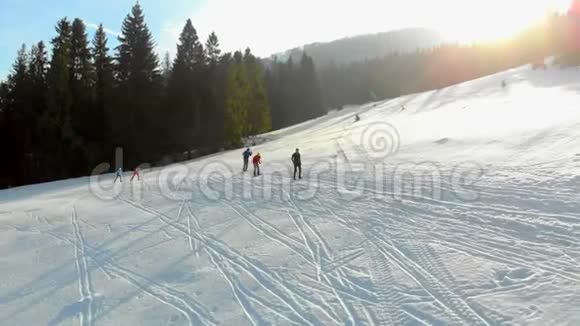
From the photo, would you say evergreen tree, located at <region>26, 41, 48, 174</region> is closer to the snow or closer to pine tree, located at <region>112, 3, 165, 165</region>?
pine tree, located at <region>112, 3, 165, 165</region>

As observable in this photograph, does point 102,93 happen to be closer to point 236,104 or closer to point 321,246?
point 236,104

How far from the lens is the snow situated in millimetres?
7492

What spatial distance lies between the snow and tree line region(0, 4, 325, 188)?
18570mm

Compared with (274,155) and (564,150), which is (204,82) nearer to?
(274,155)

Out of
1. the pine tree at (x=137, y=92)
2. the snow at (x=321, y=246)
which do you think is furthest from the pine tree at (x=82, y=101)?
the snow at (x=321, y=246)

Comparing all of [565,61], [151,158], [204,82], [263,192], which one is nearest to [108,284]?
[263,192]

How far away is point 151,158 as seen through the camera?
40.3m

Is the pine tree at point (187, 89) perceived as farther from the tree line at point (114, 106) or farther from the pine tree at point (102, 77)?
the pine tree at point (102, 77)

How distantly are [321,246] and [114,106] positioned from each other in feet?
114
